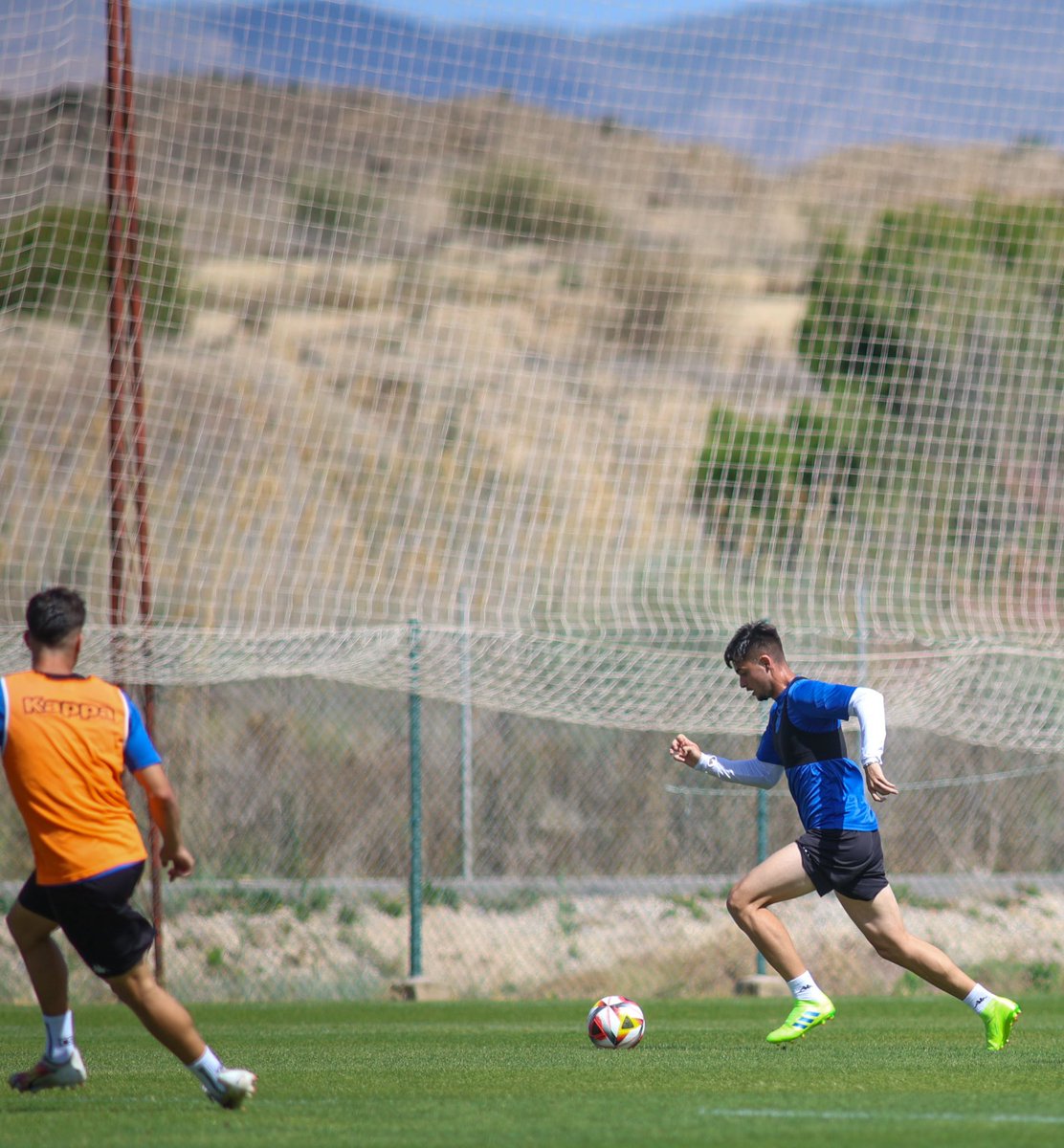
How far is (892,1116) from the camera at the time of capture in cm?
609

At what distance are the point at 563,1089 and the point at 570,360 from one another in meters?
29.3

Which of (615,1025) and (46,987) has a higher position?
(46,987)

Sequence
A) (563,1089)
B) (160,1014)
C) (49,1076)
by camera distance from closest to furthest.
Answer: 1. (160,1014)
2. (49,1076)
3. (563,1089)

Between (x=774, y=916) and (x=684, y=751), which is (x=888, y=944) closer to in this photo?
(x=774, y=916)

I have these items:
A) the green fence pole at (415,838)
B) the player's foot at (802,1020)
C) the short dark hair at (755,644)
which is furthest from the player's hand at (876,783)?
the green fence pole at (415,838)

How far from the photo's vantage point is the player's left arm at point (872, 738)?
7.62m

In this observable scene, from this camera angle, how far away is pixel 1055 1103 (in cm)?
648

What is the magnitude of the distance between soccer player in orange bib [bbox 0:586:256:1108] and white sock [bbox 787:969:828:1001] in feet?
11.0

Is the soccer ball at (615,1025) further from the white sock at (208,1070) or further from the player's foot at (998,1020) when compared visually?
the white sock at (208,1070)

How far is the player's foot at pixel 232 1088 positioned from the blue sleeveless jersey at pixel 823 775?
3.42 meters

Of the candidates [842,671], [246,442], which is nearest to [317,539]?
[246,442]

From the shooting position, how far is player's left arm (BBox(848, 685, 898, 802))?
7625 mm

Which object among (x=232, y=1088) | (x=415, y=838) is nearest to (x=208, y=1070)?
(x=232, y=1088)

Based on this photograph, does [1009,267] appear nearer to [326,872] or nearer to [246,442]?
[246,442]
